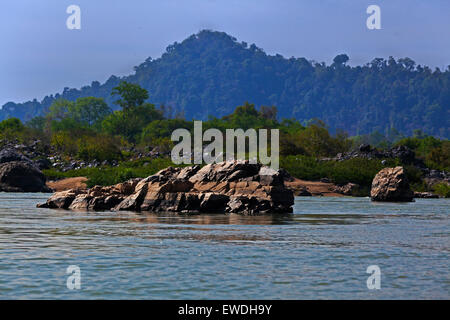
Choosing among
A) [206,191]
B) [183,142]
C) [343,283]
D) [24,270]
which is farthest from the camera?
[183,142]

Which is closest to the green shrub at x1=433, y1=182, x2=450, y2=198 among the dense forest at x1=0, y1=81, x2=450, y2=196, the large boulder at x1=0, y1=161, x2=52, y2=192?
the dense forest at x1=0, y1=81, x2=450, y2=196

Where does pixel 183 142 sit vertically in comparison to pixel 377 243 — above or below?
above

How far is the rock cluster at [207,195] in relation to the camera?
48.5 meters

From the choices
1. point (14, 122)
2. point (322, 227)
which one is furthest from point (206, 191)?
point (14, 122)

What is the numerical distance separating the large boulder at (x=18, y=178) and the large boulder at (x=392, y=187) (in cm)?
4964

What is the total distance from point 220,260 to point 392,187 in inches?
2247

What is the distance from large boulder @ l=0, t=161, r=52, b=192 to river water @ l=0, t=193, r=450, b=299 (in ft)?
198

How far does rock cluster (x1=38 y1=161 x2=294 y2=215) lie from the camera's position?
4847cm

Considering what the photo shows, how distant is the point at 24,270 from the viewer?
20.4 m

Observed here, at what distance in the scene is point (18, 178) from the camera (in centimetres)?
9619

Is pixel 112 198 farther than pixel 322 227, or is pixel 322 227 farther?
pixel 112 198

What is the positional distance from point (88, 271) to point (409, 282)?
955 centimetres

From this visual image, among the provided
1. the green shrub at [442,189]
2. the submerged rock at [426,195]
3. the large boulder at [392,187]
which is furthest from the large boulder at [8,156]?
the green shrub at [442,189]
